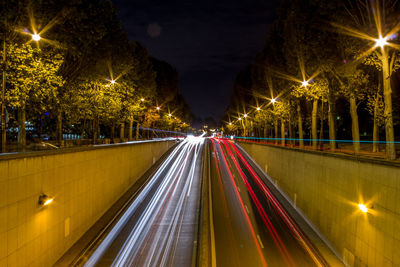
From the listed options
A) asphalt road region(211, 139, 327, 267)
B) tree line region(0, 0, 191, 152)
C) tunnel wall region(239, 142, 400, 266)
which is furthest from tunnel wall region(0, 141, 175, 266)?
tunnel wall region(239, 142, 400, 266)

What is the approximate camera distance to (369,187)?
1199 centimetres

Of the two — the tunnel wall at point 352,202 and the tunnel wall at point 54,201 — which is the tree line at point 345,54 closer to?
the tunnel wall at point 352,202

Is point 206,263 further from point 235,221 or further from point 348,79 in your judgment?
point 348,79

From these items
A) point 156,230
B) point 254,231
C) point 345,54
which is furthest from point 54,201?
point 345,54

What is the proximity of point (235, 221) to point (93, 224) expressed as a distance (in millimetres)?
9242

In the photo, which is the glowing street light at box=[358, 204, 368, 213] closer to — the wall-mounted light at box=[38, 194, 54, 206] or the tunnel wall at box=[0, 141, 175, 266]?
the wall-mounted light at box=[38, 194, 54, 206]

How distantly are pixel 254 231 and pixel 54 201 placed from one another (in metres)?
11.8

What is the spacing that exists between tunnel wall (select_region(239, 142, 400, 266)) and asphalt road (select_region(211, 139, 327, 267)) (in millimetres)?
1569

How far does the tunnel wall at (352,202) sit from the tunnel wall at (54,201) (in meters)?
12.5

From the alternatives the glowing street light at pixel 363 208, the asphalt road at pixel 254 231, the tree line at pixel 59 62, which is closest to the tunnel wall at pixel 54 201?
the tree line at pixel 59 62

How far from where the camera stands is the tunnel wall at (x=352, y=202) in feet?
34.0

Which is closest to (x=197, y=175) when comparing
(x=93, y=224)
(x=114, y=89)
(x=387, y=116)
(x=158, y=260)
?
(x=114, y=89)

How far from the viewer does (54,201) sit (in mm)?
13320

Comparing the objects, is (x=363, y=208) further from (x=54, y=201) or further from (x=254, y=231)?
(x=54, y=201)
